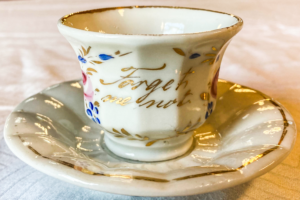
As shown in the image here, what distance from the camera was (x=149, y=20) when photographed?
→ 50 cm

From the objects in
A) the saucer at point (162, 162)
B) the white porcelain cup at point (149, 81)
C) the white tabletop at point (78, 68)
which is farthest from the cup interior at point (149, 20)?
the white tabletop at point (78, 68)

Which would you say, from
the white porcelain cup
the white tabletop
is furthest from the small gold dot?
the white tabletop

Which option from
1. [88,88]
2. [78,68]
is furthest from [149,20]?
[78,68]

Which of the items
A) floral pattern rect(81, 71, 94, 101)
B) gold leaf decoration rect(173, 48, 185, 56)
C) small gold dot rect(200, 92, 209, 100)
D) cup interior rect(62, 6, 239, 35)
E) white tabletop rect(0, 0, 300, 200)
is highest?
gold leaf decoration rect(173, 48, 185, 56)

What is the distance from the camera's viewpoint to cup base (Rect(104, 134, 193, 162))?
1.24 feet

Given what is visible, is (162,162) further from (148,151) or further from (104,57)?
(104,57)

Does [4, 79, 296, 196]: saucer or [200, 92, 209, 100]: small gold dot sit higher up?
[200, 92, 209, 100]: small gold dot

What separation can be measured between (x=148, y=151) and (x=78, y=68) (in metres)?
0.52

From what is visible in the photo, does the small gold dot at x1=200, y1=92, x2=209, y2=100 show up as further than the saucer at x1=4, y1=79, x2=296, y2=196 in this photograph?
Yes

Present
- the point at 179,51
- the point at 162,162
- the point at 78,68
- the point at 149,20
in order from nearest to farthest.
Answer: the point at 179,51
the point at 162,162
the point at 149,20
the point at 78,68

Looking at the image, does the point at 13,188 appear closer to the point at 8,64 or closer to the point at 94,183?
the point at 94,183

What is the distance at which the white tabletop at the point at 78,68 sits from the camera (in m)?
0.34

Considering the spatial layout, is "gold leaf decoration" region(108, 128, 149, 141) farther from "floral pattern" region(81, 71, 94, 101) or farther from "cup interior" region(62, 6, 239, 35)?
"cup interior" region(62, 6, 239, 35)

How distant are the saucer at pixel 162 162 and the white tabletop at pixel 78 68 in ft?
0.19
